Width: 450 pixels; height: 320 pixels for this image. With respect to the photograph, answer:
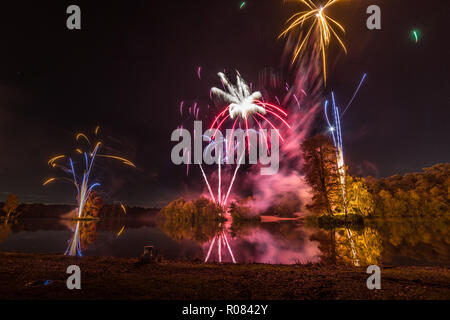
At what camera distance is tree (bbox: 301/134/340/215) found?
42688 millimetres

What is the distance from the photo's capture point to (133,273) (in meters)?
9.81

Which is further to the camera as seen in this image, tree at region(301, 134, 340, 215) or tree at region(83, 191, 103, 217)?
tree at region(83, 191, 103, 217)

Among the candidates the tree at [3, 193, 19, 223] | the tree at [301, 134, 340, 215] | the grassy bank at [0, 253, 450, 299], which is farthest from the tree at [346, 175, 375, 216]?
Result: the tree at [3, 193, 19, 223]

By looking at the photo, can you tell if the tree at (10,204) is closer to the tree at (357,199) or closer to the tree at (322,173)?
the tree at (322,173)

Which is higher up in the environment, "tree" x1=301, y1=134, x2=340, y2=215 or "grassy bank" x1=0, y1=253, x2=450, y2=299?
"tree" x1=301, y1=134, x2=340, y2=215

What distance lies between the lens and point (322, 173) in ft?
142

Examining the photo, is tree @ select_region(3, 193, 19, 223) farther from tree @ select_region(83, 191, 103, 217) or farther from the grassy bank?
the grassy bank

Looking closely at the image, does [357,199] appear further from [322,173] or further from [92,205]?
[92,205]

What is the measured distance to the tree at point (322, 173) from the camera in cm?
4269

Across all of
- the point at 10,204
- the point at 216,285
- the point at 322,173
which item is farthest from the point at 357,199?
the point at 10,204

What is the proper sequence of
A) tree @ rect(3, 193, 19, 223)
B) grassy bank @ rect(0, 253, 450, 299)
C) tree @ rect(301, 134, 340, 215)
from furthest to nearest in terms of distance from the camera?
tree @ rect(3, 193, 19, 223)
tree @ rect(301, 134, 340, 215)
grassy bank @ rect(0, 253, 450, 299)

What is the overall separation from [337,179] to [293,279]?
1525 inches

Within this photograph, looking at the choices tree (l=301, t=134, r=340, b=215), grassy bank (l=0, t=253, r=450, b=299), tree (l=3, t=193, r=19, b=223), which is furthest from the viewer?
tree (l=3, t=193, r=19, b=223)
